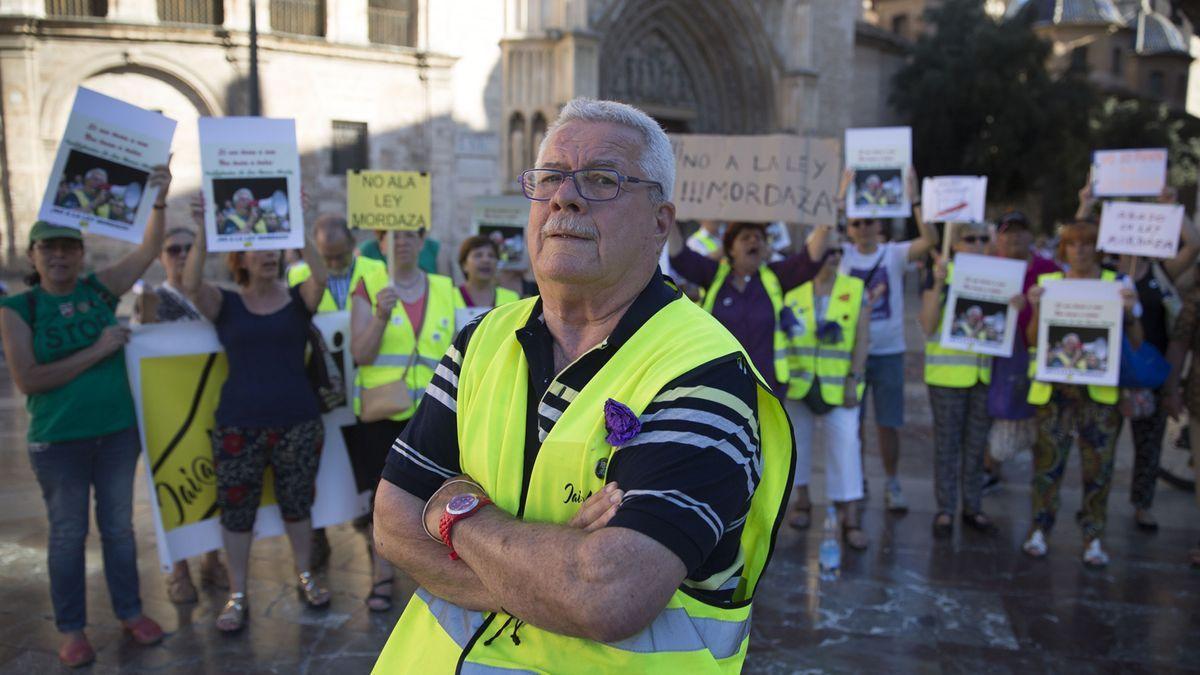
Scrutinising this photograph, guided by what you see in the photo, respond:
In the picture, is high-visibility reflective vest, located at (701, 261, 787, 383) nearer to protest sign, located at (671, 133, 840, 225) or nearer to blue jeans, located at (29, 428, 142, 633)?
protest sign, located at (671, 133, 840, 225)

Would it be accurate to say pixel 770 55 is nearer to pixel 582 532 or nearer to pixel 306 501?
pixel 306 501

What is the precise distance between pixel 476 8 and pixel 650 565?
705 inches

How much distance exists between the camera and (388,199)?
17.4 feet

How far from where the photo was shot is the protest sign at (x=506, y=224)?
644 cm

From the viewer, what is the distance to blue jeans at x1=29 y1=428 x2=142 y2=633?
4074 mm

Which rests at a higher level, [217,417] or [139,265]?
[139,265]

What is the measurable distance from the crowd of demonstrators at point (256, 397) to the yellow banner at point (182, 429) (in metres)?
0.21

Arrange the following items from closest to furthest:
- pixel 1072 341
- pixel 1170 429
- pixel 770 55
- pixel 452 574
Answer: pixel 452 574
pixel 1072 341
pixel 1170 429
pixel 770 55

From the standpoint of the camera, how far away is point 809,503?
627 centimetres

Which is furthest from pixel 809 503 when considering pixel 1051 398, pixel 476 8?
pixel 476 8

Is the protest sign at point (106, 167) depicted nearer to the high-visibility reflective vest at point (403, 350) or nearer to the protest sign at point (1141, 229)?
the high-visibility reflective vest at point (403, 350)

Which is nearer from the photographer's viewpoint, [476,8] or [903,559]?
[903,559]

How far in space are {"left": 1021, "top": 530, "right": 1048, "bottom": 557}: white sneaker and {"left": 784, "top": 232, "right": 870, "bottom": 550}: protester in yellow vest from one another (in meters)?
0.98

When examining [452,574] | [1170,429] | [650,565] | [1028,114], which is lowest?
[1170,429]
